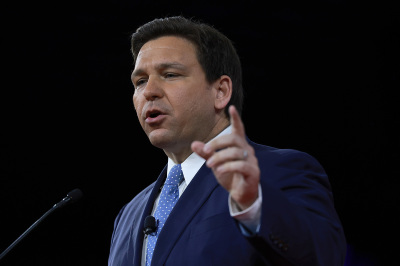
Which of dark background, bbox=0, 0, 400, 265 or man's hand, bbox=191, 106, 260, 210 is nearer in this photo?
man's hand, bbox=191, 106, 260, 210

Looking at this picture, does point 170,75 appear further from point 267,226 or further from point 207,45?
point 267,226

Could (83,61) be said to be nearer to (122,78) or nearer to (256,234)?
(122,78)

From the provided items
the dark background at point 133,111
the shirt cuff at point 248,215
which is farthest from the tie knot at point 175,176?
the dark background at point 133,111

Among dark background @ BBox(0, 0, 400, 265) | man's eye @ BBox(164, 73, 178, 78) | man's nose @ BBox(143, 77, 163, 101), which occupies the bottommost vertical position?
dark background @ BBox(0, 0, 400, 265)

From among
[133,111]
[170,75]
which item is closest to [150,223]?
[170,75]

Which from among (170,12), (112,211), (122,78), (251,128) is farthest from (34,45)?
(251,128)

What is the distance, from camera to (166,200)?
1.79m

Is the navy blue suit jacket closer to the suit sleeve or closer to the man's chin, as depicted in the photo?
the suit sleeve

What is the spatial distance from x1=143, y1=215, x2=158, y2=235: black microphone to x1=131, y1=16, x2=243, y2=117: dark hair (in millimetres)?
578

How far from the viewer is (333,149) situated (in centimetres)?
455

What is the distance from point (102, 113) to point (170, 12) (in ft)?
3.99

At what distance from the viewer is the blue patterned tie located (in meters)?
1.64

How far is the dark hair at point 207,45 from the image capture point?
203 cm

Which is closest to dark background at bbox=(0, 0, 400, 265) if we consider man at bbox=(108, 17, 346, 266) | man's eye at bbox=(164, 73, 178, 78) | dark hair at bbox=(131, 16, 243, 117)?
dark hair at bbox=(131, 16, 243, 117)
